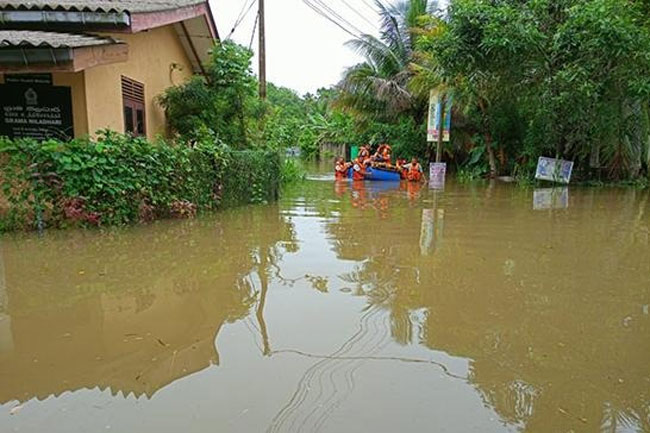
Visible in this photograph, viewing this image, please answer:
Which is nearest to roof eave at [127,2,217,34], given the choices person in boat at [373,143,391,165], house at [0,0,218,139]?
house at [0,0,218,139]

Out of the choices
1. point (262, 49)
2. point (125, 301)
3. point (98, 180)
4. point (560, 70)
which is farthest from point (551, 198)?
point (125, 301)

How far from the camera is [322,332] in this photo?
4066mm

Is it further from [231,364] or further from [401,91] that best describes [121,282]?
[401,91]

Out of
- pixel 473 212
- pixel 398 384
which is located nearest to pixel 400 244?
pixel 473 212

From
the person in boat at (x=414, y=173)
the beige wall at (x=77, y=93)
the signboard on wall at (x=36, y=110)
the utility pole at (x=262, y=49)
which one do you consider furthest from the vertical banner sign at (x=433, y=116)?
the signboard on wall at (x=36, y=110)

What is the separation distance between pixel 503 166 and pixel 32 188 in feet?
52.5

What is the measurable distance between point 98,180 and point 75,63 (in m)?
1.63

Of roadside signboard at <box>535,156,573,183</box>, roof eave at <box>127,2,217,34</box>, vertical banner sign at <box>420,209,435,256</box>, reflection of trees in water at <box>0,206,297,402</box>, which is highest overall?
roof eave at <box>127,2,217,34</box>

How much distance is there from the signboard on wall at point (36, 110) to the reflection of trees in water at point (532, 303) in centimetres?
490

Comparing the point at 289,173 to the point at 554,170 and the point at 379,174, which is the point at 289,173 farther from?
the point at 554,170

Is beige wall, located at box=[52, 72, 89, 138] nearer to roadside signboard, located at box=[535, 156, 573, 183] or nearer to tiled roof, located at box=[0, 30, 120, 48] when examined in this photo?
tiled roof, located at box=[0, 30, 120, 48]

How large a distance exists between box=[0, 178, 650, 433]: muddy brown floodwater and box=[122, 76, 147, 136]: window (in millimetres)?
3508

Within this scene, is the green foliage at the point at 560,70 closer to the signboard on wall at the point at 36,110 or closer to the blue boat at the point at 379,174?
the blue boat at the point at 379,174

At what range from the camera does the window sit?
1034 centimetres
